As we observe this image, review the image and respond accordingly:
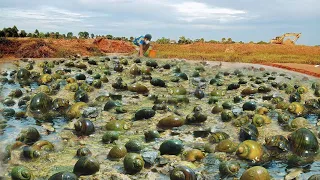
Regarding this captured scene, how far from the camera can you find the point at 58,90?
14086 millimetres

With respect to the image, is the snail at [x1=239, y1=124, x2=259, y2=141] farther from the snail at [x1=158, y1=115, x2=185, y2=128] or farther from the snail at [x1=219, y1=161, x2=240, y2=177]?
the snail at [x1=219, y1=161, x2=240, y2=177]

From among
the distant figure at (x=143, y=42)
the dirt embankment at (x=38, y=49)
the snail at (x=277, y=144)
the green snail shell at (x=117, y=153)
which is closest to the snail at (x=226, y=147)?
the snail at (x=277, y=144)

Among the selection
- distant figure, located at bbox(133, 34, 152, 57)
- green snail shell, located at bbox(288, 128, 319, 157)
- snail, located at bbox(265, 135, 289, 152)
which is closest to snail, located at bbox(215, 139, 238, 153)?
snail, located at bbox(265, 135, 289, 152)

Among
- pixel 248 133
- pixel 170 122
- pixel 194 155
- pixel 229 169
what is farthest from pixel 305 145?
pixel 170 122

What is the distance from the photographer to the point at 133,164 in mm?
6527

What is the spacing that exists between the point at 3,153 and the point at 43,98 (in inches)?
148

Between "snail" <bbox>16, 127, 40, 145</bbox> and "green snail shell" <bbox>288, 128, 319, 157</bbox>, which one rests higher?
"green snail shell" <bbox>288, 128, 319, 157</bbox>

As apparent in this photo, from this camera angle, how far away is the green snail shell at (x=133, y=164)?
6.54 metres

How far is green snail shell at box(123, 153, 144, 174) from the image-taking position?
257 inches

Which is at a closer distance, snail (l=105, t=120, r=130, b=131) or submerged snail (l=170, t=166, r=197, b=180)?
submerged snail (l=170, t=166, r=197, b=180)

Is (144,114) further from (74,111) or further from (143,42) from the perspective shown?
(143,42)

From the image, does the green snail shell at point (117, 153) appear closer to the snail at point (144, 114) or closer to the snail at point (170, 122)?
the snail at point (170, 122)

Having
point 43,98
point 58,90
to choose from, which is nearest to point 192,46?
point 58,90

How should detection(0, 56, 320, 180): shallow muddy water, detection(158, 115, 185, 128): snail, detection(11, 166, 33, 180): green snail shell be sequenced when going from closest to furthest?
1. detection(11, 166, 33, 180): green snail shell
2. detection(0, 56, 320, 180): shallow muddy water
3. detection(158, 115, 185, 128): snail
